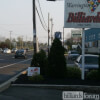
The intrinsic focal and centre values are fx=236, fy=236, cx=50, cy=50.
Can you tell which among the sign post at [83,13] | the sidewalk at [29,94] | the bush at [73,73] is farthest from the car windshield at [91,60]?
the sidewalk at [29,94]

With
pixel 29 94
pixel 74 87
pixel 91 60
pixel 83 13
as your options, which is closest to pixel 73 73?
pixel 91 60

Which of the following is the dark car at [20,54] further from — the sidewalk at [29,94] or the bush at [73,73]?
the sidewalk at [29,94]

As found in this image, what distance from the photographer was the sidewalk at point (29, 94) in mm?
8359

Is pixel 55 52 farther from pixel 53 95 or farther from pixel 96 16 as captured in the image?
pixel 53 95

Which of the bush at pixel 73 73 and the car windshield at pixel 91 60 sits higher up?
the car windshield at pixel 91 60

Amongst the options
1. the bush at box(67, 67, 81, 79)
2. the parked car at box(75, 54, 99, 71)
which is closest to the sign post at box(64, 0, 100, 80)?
the bush at box(67, 67, 81, 79)

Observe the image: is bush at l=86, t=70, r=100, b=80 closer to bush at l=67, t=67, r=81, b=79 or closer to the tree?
bush at l=67, t=67, r=81, b=79

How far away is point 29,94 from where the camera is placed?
894 centimetres

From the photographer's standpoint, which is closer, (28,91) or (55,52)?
(28,91)

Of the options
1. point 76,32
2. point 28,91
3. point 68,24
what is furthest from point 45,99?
point 76,32

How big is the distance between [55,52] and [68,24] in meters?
1.58

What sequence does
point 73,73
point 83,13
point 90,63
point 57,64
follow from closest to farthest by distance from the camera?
point 83,13 → point 57,64 → point 73,73 → point 90,63

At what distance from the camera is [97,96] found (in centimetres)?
887

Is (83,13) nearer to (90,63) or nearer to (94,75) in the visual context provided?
(94,75)
